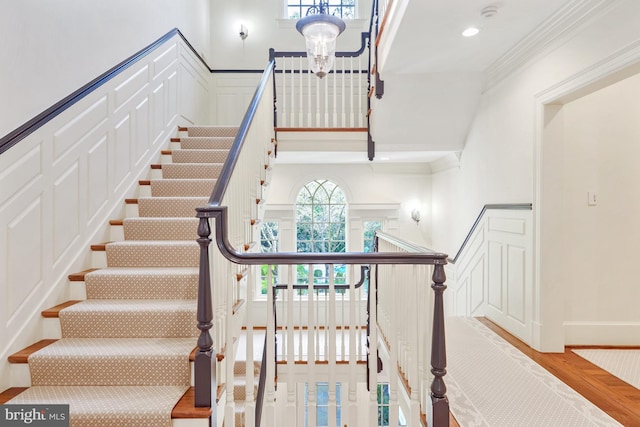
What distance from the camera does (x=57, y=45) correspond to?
2182mm

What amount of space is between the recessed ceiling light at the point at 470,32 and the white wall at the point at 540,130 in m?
0.55

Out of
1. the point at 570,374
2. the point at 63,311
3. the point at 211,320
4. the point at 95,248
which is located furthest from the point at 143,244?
the point at 570,374

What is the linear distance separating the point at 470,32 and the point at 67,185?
10.3ft

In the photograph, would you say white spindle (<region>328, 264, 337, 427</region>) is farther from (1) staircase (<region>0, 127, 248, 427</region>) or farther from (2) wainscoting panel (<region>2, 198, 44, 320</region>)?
(2) wainscoting panel (<region>2, 198, 44, 320</region>)

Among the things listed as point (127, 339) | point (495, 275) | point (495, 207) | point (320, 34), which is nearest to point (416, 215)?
point (495, 207)

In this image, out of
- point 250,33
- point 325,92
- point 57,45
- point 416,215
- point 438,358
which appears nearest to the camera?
point 438,358

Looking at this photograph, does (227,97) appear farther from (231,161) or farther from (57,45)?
(231,161)

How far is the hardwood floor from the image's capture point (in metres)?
1.91

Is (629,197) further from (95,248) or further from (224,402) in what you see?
(95,248)

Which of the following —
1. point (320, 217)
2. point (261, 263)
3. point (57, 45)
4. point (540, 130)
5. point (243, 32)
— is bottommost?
point (261, 263)

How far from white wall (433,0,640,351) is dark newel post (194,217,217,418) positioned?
2476 mm

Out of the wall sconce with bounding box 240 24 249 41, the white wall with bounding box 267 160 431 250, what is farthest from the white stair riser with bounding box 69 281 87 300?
the wall sconce with bounding box 240 24 249 41

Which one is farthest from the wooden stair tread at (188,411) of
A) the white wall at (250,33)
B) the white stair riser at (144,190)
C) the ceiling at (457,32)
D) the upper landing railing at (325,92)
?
the white wall at (250,33)

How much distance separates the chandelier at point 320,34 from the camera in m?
2.46
